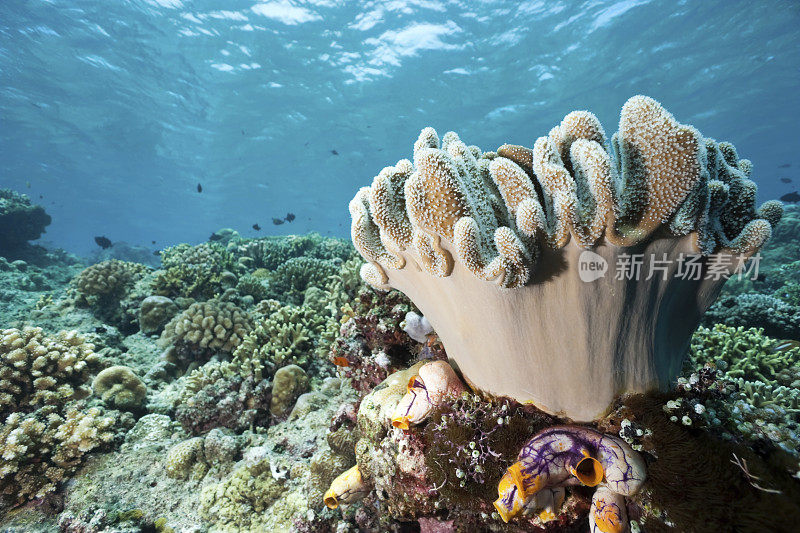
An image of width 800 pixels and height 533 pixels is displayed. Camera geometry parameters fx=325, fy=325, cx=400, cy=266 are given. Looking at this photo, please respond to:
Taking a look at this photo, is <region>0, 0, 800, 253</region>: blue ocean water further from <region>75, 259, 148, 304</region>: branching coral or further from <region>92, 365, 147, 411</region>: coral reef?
<region>92, 365, 147, 411</region>: coral reef

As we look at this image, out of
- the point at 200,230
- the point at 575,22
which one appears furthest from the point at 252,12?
the point at 200,230

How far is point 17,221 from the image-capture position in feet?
44.9

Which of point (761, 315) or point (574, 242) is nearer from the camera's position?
point (574, 242)

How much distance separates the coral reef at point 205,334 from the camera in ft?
18.3

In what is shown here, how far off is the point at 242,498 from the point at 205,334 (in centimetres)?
314

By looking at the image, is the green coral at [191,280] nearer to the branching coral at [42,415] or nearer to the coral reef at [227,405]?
the branching coral at [42,415]

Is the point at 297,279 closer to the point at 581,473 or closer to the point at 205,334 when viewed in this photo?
the point at 205,334

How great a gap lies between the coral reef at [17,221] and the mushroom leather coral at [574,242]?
64.2ft

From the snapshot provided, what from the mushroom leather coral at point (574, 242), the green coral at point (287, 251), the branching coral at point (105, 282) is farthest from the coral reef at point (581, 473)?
the green coral at point (287, 251)

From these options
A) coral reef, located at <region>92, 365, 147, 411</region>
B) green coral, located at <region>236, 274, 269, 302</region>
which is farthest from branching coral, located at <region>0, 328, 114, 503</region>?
green coral, located at <region>236, 274, 269, 302</region>

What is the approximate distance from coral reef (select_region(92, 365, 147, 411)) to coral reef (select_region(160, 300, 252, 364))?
0.91 metres

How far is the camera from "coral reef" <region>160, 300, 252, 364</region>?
557 centimetres

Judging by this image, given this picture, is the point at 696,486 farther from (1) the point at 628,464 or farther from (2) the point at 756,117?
(2) the point at 756,117

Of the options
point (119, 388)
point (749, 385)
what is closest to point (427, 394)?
point (749, 385)
